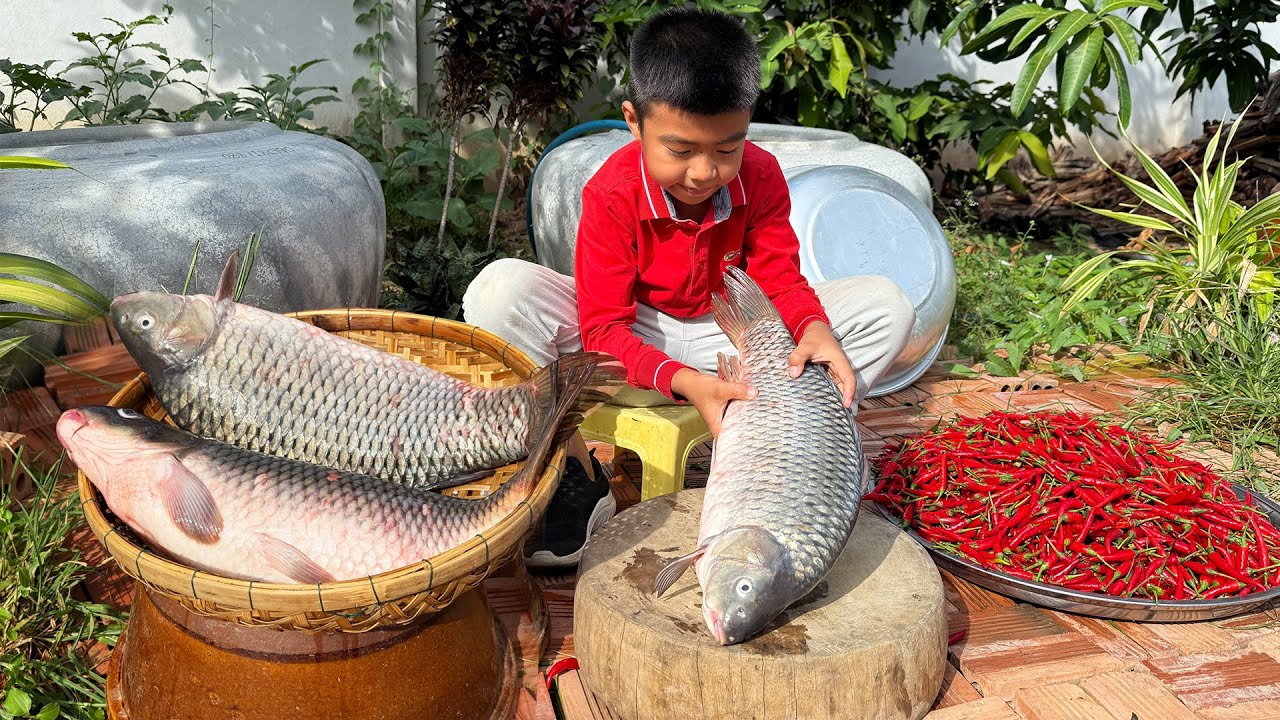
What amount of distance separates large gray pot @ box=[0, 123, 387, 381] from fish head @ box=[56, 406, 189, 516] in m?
1.11

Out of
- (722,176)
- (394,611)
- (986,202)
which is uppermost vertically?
(722,176)

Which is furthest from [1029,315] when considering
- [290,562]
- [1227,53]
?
[290,562]

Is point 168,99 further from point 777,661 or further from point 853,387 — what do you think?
point 777,661

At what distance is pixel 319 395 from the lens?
2.10 m

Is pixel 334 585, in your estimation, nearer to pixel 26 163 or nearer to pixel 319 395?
pixel 319 395

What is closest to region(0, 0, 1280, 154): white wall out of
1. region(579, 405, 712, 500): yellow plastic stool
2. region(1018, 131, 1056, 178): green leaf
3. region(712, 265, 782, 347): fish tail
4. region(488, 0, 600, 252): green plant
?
region(1018, 131, 1056, 178): green leaf

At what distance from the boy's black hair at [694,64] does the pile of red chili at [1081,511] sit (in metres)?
1.29

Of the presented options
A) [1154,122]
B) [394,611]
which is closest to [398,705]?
[394,611]

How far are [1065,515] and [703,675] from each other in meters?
1.34

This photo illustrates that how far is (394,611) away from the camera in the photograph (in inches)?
64.7

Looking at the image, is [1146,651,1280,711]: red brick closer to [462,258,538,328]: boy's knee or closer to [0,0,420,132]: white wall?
[462,258,538,328]: boy's knee

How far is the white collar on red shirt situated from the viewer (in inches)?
104

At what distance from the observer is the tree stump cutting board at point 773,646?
174 cm

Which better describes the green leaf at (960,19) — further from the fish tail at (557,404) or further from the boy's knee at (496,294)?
the fish tail at (557,404)
